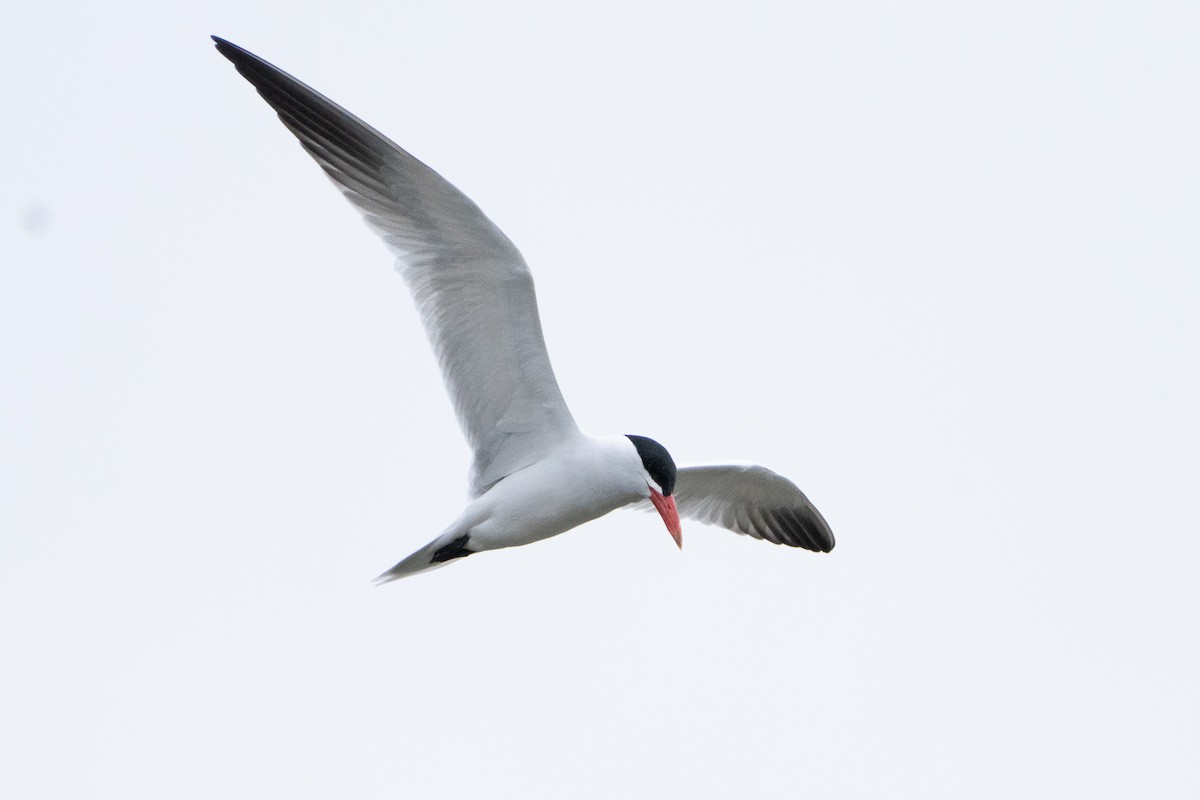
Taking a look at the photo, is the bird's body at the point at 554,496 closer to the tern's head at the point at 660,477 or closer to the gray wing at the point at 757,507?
the tern's head at the point at 660,477

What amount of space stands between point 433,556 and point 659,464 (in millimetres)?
1584

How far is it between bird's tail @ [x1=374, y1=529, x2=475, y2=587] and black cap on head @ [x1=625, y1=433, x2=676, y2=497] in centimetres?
123

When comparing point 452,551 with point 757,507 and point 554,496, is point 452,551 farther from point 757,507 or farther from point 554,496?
point 757,507

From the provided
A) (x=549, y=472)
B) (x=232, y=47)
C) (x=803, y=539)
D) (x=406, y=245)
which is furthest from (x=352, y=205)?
(x=803, y=539)

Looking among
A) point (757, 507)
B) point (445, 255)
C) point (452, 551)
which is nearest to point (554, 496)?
point (452, 551)

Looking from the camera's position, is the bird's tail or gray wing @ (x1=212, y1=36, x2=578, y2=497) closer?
gray wing @ (x1=212, y1=36, x2=578, y2=497)

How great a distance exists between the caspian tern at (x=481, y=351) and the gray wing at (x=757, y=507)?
2.19 meters

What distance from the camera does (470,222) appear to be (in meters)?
8.92

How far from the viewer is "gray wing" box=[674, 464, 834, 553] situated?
11664mm

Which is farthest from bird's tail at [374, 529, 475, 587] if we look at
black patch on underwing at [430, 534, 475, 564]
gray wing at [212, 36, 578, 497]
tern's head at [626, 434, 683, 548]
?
tern's head at [626, 434, 683, 548]

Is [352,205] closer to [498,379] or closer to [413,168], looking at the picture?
[413,168]

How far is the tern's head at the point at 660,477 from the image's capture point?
370 inches

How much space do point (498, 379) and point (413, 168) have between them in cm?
145

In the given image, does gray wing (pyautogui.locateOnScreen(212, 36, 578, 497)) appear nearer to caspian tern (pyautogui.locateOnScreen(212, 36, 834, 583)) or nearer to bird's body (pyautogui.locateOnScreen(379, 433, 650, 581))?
caspian tern (pyautogui.locateOnScreen(212, 36, 834, 583))
